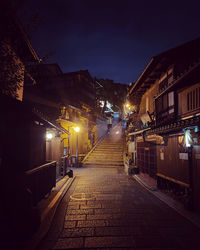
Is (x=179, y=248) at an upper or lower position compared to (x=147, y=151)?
lower

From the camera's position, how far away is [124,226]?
212 inches

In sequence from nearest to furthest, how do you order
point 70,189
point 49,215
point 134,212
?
point 49,215 < point 134,212 < point 70,189

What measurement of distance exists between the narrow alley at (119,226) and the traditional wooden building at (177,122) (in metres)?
1.76

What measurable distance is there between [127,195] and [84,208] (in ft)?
10.6

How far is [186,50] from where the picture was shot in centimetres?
965

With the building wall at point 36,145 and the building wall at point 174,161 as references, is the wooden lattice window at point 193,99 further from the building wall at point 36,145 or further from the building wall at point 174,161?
the building wall at point 36,145

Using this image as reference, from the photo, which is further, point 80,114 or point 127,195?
point 80,114

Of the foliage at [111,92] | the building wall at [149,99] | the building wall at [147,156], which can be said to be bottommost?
the building wall at [147,156]

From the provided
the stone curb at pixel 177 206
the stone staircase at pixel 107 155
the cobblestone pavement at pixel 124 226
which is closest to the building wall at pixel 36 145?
the cobblestone pavement at pixel 124 226

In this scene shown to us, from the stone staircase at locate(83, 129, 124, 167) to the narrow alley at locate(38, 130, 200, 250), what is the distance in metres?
12.5

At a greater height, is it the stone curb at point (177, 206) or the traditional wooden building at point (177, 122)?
the traditional wooden building at point (177, 122)

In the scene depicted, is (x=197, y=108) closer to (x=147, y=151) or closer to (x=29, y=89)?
(x=147, y=151)

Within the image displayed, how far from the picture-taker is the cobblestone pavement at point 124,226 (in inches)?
174

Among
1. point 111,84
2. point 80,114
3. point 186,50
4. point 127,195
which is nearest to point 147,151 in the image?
point 127,195
